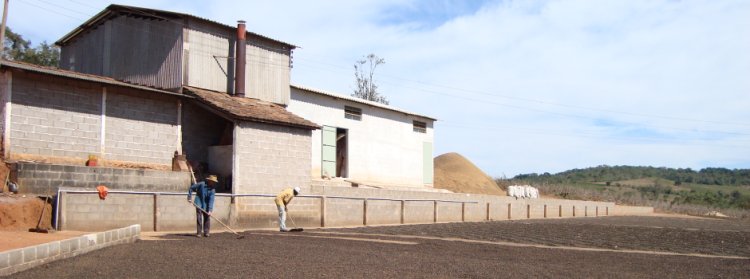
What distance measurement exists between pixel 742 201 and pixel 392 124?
74.0m

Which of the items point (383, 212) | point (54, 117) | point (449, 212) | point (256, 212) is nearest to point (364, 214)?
point (383, 212)

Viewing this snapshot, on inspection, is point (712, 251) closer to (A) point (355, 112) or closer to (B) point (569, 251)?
(B) point (569, 251)

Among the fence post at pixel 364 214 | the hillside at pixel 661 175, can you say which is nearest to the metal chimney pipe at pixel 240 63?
the fence post at pixel 364 214

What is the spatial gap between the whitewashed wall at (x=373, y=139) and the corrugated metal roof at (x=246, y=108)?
3335 mm

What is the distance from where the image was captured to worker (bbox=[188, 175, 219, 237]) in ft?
59.7

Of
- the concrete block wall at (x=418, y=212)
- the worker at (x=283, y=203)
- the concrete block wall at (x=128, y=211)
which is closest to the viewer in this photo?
the concrete block wall at (x=128, y=211)

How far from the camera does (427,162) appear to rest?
3950cm

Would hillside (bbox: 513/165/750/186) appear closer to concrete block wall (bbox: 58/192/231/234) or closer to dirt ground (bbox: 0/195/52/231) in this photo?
concrete block wall (bbox: 58/192/231/234)

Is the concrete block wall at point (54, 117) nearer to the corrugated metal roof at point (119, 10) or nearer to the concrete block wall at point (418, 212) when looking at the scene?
the corrugated metal roof at point (119, 10)

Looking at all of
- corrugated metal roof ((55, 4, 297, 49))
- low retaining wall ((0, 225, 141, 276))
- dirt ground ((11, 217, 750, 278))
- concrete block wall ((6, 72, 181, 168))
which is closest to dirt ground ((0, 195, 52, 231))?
concrete block wall ((6, 72, 181, 168))

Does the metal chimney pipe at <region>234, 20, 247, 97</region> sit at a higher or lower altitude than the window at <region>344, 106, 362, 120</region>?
higher

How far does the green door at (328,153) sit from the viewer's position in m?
31.7

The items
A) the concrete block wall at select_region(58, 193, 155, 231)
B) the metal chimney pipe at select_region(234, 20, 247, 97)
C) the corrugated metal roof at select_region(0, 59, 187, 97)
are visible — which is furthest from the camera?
the metal chimney pipe at select_region(234, 20, 247, 97)

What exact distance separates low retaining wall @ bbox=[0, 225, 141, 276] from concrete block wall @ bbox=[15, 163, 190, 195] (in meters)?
5.64
